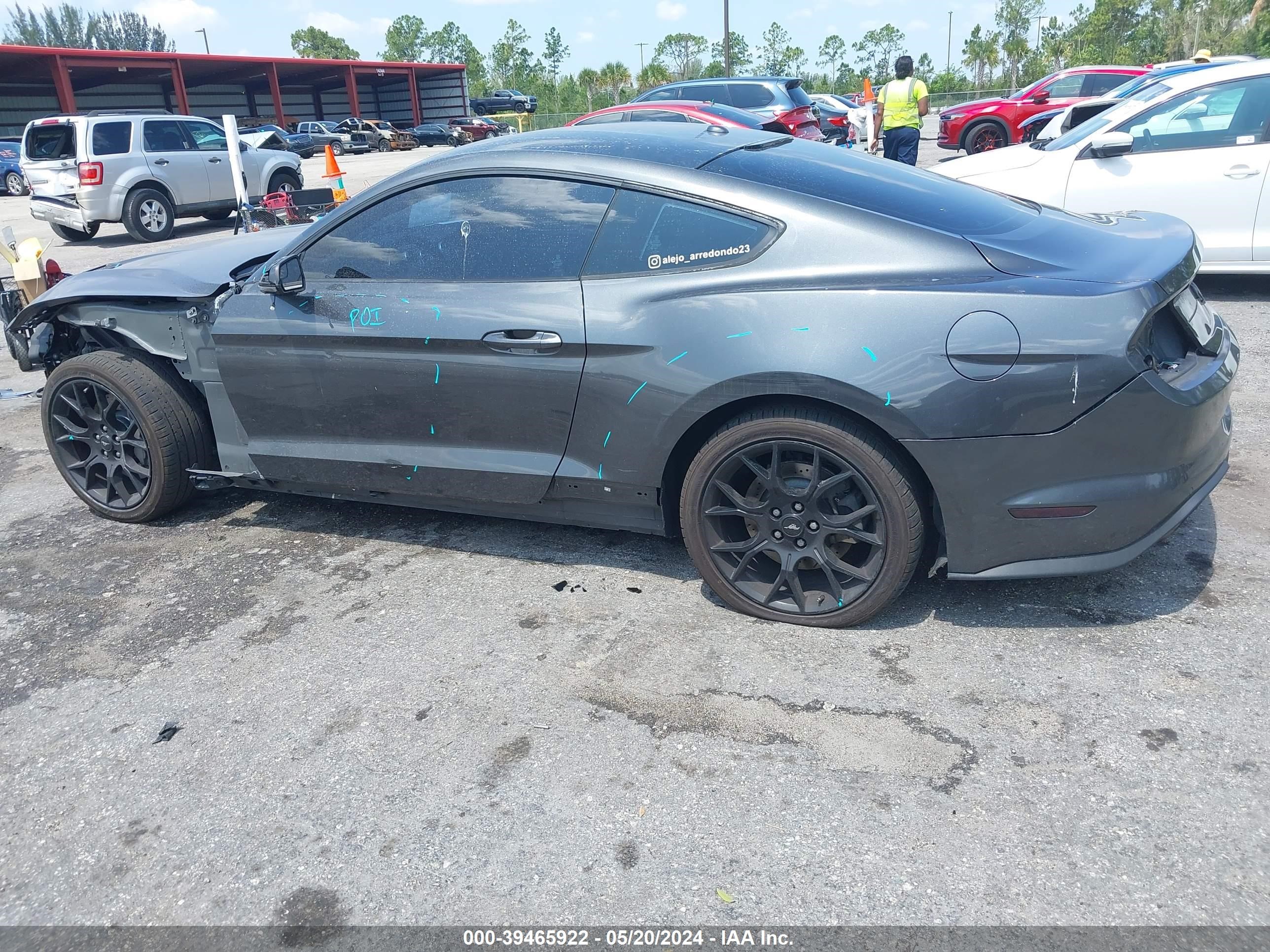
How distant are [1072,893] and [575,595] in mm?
1938

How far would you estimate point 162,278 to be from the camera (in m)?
4.20

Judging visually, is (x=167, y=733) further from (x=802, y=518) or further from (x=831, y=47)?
(x=831, y=47)

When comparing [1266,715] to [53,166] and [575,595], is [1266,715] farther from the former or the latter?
[53,166]

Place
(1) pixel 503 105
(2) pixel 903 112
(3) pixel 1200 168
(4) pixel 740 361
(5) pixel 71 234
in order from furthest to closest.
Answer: (1) pixel 503 105, (5) pixel 71 234, (2) pixel 903 112, (3) pixel 1200 168, (4) pixel 740 361

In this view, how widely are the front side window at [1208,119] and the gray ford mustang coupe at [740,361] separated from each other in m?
3.99

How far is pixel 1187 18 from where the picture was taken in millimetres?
55062

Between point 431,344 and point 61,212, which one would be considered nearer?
point 431,344

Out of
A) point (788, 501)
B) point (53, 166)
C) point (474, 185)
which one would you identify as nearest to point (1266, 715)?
point (788, 501)

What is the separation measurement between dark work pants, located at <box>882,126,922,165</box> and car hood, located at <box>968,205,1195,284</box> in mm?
8975

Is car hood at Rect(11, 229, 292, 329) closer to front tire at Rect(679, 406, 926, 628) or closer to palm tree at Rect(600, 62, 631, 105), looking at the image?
front tire at Rect(679, 406, 926, 628)

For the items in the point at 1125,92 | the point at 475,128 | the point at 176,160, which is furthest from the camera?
the point at 475,128

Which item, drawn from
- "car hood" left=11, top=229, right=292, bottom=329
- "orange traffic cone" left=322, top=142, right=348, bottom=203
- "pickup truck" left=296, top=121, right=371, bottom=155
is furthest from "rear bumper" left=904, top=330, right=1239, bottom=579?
"pickup truck" left=296, top=121, right=371, bottom=155

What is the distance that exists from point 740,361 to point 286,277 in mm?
1853

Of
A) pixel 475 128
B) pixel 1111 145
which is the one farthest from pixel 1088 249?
pixel 475 128
